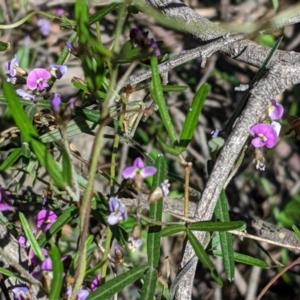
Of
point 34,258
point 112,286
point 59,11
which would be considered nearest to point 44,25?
point 59,11

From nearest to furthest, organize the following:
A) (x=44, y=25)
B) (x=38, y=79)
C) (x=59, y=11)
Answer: (x=38, y=79), (x=59, y=11), (x=44, y=25)

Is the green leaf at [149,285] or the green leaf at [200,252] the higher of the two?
the green leaf at [200,252]

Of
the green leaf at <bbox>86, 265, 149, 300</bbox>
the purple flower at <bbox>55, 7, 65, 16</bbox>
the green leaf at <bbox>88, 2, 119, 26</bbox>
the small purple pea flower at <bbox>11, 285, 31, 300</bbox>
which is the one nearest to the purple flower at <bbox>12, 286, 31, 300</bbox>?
the small purple pea flower at <bbox>11, 285, 31, 300</bbox>

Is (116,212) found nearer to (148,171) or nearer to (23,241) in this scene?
(148,171)

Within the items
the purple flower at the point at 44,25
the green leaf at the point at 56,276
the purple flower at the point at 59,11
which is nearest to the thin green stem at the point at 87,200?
the green leaf at the point at 56,276

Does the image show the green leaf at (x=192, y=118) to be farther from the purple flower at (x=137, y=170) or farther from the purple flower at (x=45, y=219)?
the purple flower at (x=45, y=219)

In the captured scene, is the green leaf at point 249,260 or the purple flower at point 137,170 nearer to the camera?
the purple flower at point 137,170
